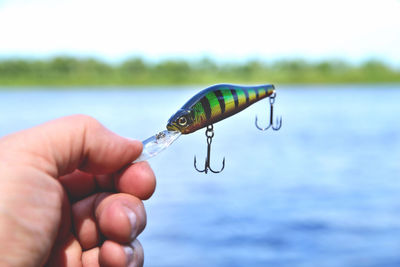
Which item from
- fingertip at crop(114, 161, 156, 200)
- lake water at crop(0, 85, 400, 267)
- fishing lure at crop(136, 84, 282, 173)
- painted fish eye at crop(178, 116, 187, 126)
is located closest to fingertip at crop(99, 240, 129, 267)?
fingertip at crop(114, 161, 156, 200)

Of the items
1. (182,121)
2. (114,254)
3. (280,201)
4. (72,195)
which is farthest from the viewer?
(280,201)

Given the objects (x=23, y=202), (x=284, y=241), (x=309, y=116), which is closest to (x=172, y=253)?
(x=284, y=241)

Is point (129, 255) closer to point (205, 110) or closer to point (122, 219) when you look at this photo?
point (122, 219)

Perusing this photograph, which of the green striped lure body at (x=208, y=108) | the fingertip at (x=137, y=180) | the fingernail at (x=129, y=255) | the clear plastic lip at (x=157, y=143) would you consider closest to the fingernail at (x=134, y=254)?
the fingernail at (x=129, y=255)

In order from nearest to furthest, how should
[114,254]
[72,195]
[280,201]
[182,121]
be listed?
[182,121] < [114,254] < [72,195] < [280,201]

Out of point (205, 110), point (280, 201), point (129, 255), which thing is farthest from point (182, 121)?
point (280, 201)

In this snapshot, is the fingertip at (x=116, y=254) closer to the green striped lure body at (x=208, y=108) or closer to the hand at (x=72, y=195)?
the hand at (x=72, y=195)

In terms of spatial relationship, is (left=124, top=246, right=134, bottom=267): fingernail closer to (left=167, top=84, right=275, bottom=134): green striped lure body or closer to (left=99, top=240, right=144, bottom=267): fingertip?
(left=99, top=240, right=144, bottom=267): fingertip

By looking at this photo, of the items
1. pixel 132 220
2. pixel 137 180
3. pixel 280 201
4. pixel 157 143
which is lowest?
pixel 280 201
